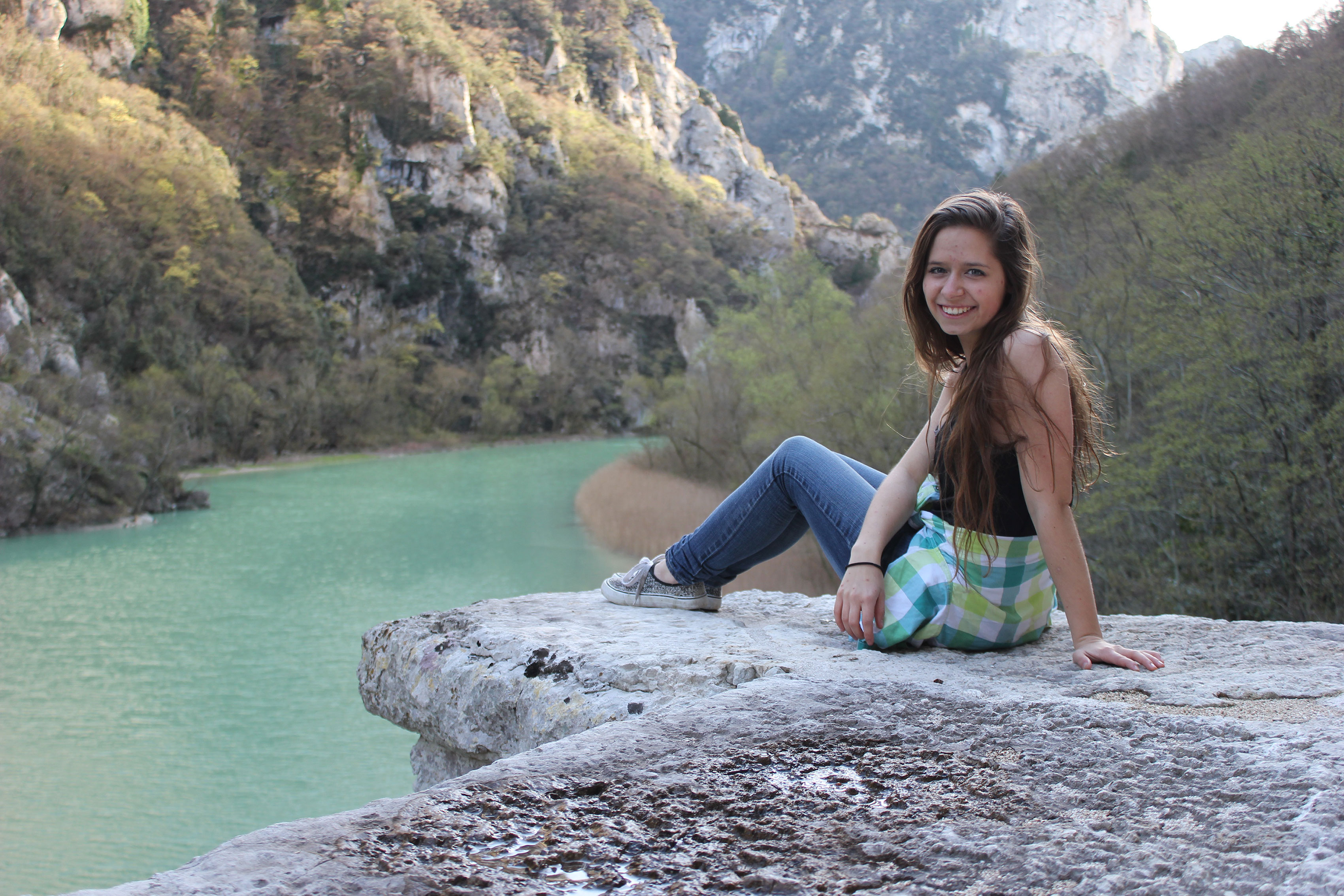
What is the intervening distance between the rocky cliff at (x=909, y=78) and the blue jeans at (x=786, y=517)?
256ft

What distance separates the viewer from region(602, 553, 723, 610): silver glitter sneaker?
2.60m

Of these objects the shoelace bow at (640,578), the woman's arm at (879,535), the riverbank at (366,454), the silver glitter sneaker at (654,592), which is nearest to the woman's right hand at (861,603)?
the woman's arm at (879,535)

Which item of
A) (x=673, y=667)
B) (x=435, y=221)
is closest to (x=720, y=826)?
(x=673, y=667)

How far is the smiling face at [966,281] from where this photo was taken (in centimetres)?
193

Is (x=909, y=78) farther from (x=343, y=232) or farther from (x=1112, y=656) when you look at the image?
(x=1112, y=656)

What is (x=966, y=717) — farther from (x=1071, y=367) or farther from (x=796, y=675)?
(x=1071, y=367)

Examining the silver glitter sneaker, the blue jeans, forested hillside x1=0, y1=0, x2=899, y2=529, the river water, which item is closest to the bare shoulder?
the blue jeans

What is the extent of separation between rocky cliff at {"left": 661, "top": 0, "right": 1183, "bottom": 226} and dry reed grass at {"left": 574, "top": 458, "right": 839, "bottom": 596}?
60712 mm

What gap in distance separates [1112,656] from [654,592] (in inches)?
47.1

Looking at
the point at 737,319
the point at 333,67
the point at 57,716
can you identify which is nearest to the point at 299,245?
the point at 333,67

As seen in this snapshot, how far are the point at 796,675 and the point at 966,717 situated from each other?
0.36 meters

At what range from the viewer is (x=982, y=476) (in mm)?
1916

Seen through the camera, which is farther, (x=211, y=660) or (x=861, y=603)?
(x=211, y=660)

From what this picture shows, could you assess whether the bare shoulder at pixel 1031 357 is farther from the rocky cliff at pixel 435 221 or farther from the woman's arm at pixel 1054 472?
the rocky cliff at pixel 435 221
